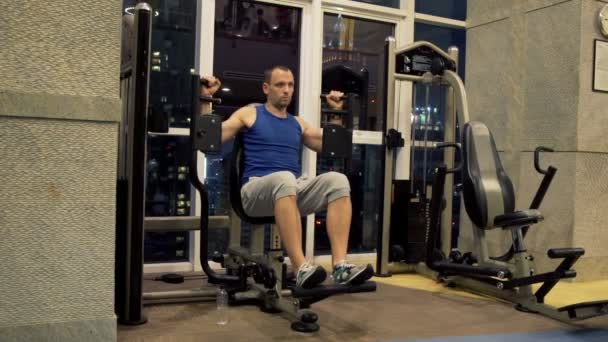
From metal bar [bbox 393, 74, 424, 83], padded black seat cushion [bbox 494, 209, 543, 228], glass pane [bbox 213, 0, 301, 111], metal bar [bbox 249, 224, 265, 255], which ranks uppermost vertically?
glass pane [bbox 213, 0, 301, 111]

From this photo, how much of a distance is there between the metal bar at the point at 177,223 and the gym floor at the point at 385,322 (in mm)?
420

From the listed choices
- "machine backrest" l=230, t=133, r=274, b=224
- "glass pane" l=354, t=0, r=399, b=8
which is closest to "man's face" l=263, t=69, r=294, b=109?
"machine backrest" l=230, t=133, r=274, b=224

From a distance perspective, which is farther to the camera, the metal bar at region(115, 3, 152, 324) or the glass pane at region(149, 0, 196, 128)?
the glass pane at region(149, 0, 196, 128)

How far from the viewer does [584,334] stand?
9.47 ft

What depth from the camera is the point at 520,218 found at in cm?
327

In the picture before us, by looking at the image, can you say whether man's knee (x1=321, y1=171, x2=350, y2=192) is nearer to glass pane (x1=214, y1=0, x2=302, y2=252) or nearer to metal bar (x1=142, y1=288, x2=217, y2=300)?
metal bar (x1=142, y1=288, x2=217, y2=300)

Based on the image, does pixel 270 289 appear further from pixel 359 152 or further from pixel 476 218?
pixel 359 152

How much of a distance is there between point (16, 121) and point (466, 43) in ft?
13.6

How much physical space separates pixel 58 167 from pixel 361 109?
3196mm

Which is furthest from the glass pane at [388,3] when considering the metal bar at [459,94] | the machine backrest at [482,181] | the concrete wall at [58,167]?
the concrete wall at [58,167]

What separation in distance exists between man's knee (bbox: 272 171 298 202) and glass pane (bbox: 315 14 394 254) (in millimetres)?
1876

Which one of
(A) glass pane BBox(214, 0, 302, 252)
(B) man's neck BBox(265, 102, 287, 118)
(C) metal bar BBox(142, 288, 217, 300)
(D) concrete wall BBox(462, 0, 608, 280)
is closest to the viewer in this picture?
(C) metal bar BBox(142, 288, 217, 300)

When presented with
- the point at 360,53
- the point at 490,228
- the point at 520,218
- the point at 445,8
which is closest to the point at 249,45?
the point at 360,53

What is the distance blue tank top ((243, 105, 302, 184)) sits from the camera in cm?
329
